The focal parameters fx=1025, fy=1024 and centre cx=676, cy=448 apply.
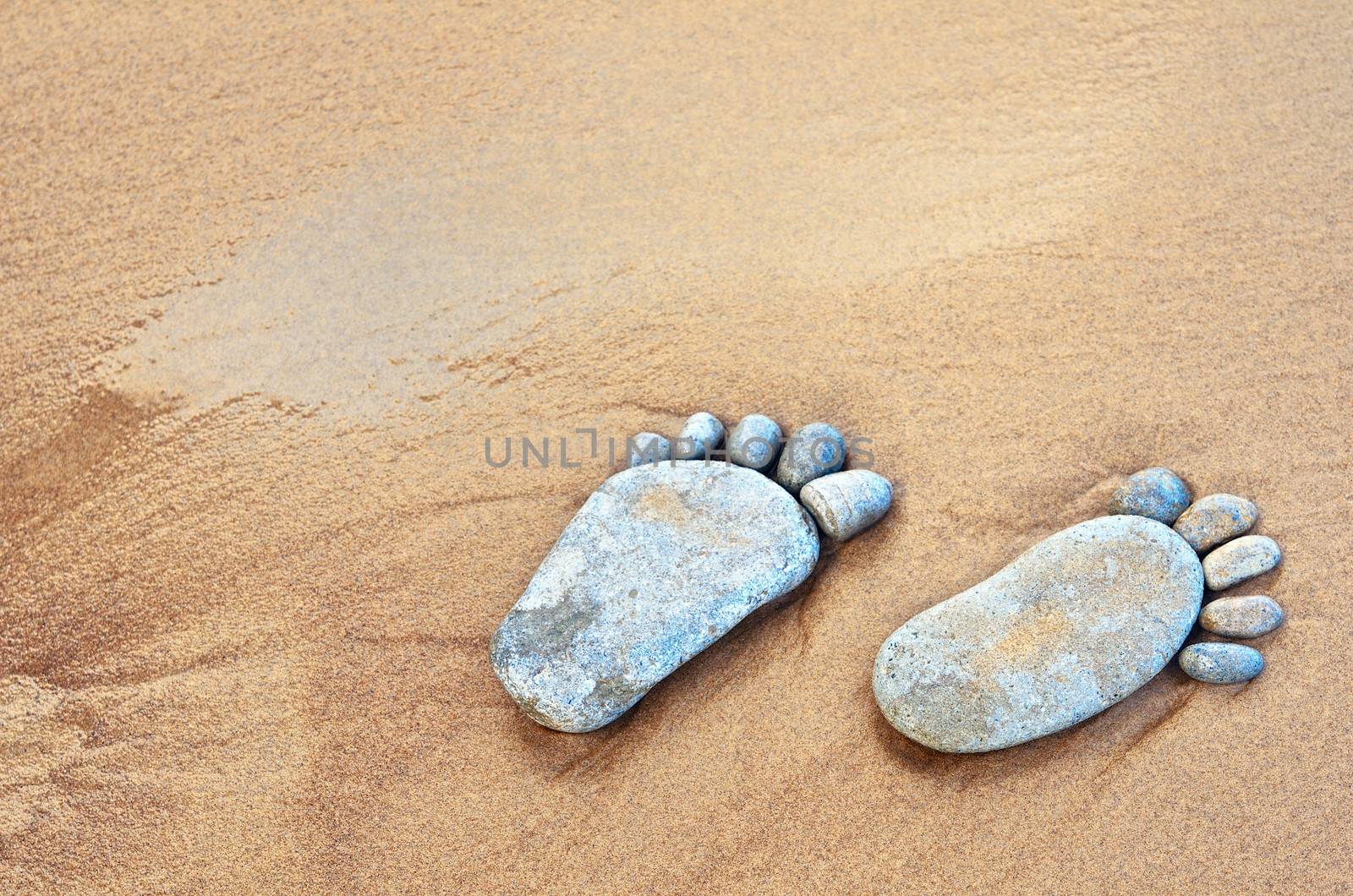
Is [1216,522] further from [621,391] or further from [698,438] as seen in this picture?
[621,391]

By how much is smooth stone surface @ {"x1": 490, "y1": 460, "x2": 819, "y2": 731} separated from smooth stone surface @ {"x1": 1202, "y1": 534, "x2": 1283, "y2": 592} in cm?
90

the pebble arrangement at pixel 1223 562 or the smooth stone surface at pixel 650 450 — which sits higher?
the smooth stone surface at pixel 650 450

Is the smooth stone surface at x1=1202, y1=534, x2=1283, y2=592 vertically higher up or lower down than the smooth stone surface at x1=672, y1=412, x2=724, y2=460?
lower down

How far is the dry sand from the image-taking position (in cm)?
219

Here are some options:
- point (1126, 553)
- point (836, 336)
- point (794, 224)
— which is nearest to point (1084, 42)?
point (794, 224)

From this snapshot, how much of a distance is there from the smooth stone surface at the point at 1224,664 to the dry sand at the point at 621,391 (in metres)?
0.05

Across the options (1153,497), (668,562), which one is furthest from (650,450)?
(1153,497)

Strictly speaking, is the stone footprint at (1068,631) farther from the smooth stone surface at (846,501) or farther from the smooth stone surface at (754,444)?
the smooth stone surface at (754,444)

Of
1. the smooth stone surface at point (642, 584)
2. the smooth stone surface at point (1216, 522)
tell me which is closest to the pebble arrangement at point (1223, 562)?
the smooth stone surface at point (1216, 522)

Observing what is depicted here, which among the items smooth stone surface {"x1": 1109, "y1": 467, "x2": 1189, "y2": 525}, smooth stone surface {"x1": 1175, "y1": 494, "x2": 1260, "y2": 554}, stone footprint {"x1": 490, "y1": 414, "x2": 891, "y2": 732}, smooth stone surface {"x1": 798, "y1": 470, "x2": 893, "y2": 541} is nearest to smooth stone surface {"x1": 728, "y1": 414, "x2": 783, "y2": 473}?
stone footprint {"x1": 490, "y1": 414, "x2": 891, "y2": 732}

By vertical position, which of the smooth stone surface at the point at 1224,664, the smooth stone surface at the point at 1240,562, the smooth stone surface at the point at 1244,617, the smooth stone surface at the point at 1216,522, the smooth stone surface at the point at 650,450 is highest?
the smooth stone surface at the point at 650,450

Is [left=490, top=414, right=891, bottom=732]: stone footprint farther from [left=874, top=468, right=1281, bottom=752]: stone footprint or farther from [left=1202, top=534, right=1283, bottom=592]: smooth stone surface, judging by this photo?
[left=1202, top=534, right=1283, bottom=592]: smooth stone surface

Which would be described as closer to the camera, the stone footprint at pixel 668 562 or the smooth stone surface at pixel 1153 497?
the stone footprint at pixel 668 562

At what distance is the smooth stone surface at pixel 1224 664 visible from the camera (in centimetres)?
220
